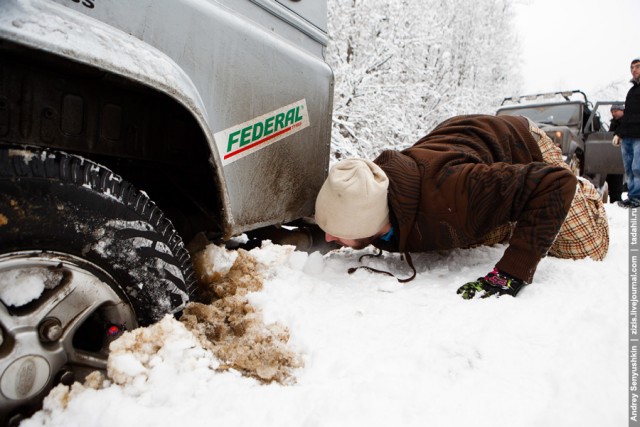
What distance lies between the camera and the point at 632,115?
5.28 metres

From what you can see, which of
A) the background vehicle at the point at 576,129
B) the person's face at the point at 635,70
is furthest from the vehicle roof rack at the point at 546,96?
the person's face at the point at 635,70

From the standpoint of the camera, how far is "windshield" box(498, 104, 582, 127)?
7602 millimetres

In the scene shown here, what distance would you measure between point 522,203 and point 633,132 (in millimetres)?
4897

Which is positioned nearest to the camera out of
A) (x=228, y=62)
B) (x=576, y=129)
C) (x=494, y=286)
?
(x=228, y=62)

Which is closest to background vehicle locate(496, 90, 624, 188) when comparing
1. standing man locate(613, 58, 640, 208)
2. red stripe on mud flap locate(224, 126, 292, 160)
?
standing man locate(613, 58, 640, 208)

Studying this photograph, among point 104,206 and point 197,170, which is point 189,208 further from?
point 104,206

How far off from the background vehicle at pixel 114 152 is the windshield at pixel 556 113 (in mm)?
7508

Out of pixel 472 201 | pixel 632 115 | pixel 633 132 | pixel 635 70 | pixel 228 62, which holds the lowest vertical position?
pixel 633 132

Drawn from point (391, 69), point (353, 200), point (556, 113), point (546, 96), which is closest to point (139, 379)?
point (353, 200)

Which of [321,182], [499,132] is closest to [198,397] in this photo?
[321,182]

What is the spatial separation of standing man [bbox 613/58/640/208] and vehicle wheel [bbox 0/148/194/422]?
631 centimetres

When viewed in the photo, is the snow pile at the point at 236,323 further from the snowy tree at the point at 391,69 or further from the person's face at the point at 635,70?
the person's face at the point at 635,70

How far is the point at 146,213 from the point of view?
44.9 inches

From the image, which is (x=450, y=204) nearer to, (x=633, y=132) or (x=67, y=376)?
(x=67, y=376)
